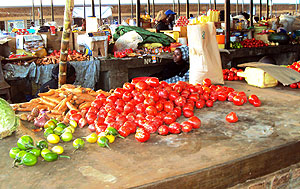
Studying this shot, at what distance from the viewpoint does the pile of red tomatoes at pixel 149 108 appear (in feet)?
8.02

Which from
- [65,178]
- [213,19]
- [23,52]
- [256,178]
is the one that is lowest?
[256,178]

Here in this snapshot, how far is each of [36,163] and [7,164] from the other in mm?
198

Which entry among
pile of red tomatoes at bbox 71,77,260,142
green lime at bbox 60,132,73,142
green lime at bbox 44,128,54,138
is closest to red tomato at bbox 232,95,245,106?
pile of red tomatoes at bbox 71,77,260,142

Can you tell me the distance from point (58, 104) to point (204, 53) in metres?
2.18

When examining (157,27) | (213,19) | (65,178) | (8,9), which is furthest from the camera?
(8,9)

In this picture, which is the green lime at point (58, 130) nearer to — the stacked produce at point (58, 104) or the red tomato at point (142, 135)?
the stacked produce at point (58, 104)

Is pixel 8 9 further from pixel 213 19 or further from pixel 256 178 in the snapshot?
pixel 256 178

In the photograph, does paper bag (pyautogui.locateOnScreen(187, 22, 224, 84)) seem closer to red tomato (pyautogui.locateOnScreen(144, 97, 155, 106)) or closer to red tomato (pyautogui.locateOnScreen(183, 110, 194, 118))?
red tomato (pyautogui.locateOnScreen(183, 110, 194, 118))

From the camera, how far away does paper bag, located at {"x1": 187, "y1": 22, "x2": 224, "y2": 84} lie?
162 inches

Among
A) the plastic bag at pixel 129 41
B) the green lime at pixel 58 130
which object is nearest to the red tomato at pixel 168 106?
the green lime at pixel 58 130

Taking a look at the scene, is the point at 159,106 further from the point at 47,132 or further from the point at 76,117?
the point at 47,132

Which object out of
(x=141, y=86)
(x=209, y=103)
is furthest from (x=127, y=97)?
(x=209, y=103)

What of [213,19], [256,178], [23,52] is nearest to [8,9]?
[23,52]

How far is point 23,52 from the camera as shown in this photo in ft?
21.3
